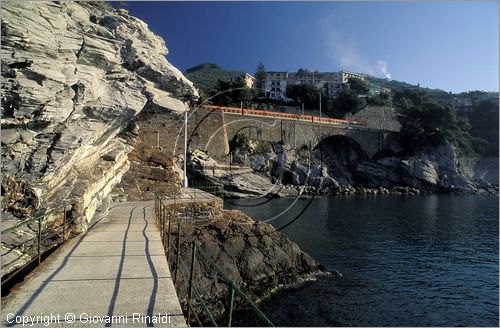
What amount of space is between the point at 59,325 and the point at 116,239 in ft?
15.7

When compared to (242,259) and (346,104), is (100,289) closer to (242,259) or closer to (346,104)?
(242,259)

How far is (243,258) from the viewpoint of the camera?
13.5 meters

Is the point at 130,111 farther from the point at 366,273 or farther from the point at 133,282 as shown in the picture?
the point at 366,273

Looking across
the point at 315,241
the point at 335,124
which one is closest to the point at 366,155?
the point at 335,124

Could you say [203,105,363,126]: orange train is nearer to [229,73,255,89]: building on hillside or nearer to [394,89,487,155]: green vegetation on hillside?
[229,73,255,89]: building on hillside

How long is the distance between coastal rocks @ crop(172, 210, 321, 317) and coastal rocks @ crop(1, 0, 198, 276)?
160 inches

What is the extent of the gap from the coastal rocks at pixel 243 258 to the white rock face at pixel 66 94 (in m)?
4.14

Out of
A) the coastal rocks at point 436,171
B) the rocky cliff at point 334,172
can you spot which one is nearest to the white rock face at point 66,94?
the rocky cliff at point 334,172

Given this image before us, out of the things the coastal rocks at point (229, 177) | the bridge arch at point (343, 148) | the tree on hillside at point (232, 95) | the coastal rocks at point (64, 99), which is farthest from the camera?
the bridge arch at point (343, 148)

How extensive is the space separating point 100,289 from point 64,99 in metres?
6.08

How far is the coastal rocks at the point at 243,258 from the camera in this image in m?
11.7

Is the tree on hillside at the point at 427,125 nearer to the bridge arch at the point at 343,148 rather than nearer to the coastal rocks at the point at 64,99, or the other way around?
the bridge arch at the point at 343,148

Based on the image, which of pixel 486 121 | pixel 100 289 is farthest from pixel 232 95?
pixel 486 121

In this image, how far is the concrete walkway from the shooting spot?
4469 millimetres
